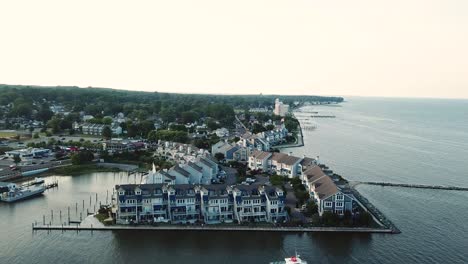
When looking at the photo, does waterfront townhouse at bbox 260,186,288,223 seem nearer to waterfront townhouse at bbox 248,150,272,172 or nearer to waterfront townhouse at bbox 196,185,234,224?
waterfront townhouse at bbox 196,185,234,224

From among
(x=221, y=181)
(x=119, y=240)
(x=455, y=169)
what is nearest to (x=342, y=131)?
(x=455, y=169)

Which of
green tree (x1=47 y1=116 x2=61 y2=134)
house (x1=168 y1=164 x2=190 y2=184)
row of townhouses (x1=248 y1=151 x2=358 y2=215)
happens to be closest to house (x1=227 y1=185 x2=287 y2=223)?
row of townhouses (x1=248 y1=151 x2=358 y2=215)

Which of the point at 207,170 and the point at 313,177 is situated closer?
the point at 313,177

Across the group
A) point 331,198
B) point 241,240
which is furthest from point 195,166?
point 331,198

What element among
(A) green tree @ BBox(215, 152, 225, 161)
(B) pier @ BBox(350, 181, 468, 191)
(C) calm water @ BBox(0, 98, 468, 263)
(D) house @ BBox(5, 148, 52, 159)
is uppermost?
(A) green tree @ BBox(215, 152, 225, 161)

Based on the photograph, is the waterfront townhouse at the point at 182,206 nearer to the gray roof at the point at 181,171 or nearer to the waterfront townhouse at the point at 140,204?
the waterfront townhouse at the point at 140,204

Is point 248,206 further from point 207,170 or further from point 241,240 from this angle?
point 207,170

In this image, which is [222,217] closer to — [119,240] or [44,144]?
[119,240]
